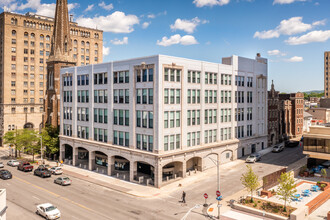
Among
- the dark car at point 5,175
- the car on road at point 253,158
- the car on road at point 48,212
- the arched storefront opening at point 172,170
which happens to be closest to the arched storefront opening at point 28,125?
the dark car at point 5,175

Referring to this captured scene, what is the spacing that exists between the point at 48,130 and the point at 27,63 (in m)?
37.4

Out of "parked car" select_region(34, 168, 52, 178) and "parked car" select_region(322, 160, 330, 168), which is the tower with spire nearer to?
"parked car" select_region(34, 168, 52, 178)

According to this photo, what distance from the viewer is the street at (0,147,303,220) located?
32.7 m

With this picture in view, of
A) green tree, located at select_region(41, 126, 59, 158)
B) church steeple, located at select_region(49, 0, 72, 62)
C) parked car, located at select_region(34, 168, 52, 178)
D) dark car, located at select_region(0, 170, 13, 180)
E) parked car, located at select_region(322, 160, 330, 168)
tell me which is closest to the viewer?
dark car, located at select_region(0, 170, 13, 180)

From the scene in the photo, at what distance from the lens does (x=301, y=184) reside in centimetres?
4384

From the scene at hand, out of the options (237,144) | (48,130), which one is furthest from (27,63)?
(237,144)

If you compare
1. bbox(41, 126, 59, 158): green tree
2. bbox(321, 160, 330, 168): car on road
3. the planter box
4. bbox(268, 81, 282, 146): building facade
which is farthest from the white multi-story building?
bbox(321, 160, 330, 168): car on road

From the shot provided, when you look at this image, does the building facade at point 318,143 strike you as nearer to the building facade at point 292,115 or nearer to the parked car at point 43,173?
the building facade at point 292,115

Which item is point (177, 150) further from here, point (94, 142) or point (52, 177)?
point (52, 177)

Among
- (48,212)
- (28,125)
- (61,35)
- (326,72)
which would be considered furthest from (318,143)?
(326,72)

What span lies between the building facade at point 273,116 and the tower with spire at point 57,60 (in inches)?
2091

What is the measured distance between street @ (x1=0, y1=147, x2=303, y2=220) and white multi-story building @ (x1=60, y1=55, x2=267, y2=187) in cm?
535

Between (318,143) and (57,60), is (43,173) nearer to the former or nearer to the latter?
(57,60)

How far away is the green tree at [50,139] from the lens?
64.2 metres
